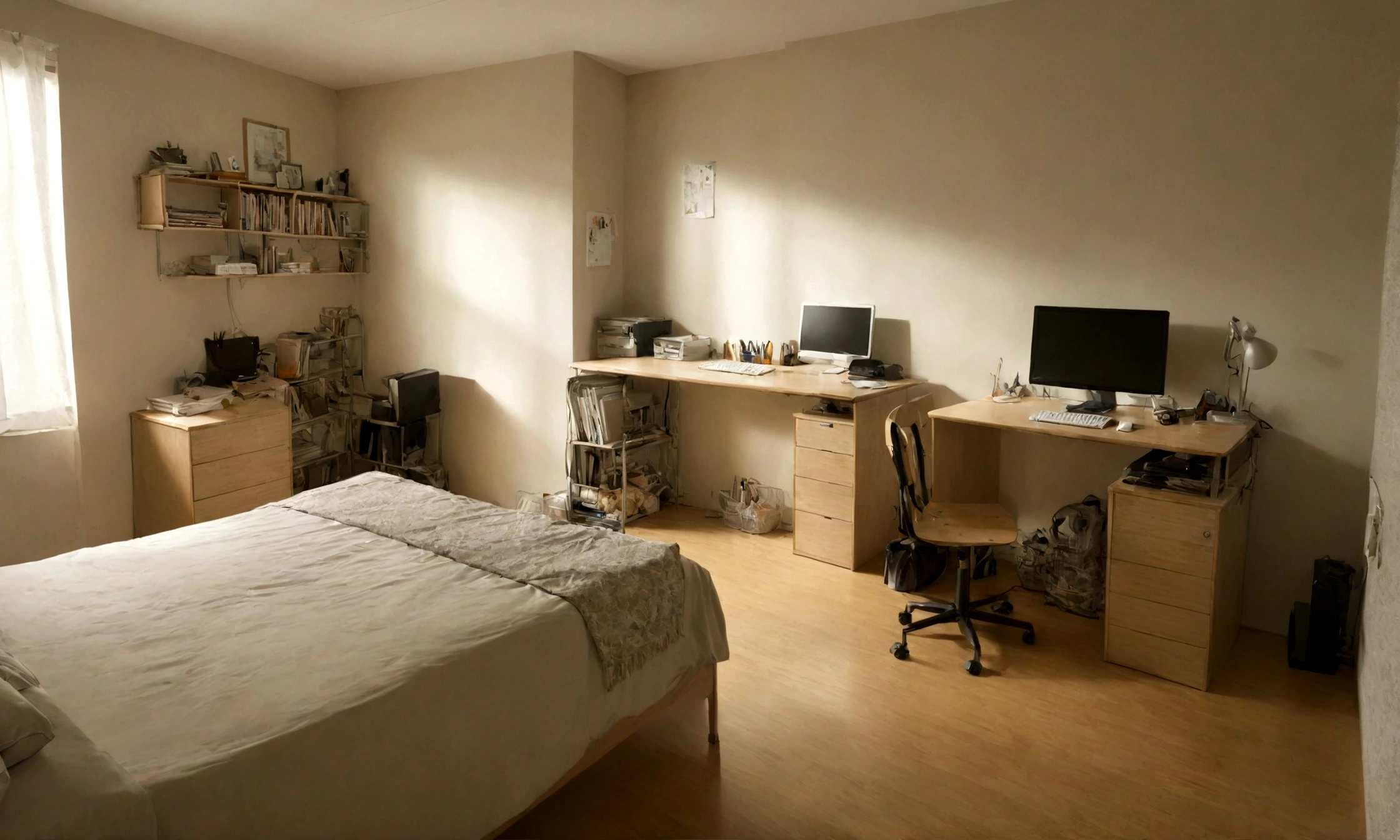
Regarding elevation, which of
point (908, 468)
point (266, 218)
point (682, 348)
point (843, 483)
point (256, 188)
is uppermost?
point (256, 188)

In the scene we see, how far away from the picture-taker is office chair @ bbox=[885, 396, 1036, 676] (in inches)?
125

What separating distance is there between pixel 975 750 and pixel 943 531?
896 mm

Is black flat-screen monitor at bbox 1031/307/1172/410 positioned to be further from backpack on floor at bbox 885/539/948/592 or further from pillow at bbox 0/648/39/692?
pillow at bbox 0/648/39/692

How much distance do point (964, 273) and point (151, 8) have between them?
13.3 ft

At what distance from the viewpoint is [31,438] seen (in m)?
4.00

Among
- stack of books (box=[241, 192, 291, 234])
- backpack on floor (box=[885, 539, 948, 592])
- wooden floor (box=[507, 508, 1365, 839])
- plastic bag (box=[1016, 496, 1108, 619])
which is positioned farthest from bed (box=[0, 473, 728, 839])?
stack of books (box=[241, 192, 291, 234])

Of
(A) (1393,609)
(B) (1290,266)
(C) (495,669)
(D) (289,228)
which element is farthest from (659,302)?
(A) (1393,609)

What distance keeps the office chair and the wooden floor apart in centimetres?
8

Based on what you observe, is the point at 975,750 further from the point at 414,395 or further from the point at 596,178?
the point at 414,395

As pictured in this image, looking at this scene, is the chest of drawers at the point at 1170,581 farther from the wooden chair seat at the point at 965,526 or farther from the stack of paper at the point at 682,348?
the stack of paper at the point at 682,348

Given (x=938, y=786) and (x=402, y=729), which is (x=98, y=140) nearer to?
(x=402, y=729)

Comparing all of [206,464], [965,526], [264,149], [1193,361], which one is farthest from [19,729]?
[264,149]

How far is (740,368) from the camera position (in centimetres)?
449

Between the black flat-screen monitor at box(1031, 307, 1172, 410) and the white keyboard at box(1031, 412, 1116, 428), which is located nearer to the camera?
the white keyboard at box(1031, 412, 1116, 428)
